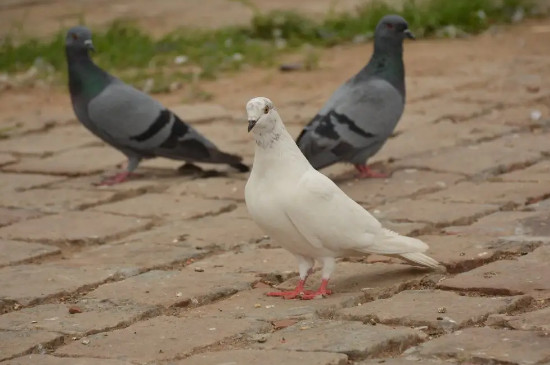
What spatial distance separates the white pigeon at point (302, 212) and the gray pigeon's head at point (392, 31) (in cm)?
272

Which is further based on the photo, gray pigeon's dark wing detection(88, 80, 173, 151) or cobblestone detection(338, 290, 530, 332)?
gray pigeon's dark wing detection(88, 80, 173, 151)

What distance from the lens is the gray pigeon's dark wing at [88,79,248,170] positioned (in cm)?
698

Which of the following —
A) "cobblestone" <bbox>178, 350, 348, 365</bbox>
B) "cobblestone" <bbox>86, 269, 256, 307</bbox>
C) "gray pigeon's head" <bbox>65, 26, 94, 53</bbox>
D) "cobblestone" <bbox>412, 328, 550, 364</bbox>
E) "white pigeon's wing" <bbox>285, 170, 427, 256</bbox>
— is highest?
"gray pigeon's head" <bbox>65, 26, 94, 53</bbox>

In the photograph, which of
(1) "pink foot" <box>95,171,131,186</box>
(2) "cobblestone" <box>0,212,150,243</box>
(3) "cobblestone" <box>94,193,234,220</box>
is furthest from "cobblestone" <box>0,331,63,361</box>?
(1) "pink foot" <box>95,171,131,186</box>

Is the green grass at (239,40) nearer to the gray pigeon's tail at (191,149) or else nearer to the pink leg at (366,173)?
the gray pigeon's tail at (191,149)

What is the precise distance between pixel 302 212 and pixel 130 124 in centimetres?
295

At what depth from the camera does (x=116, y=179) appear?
272 inches

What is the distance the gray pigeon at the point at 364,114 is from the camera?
6.43 meters

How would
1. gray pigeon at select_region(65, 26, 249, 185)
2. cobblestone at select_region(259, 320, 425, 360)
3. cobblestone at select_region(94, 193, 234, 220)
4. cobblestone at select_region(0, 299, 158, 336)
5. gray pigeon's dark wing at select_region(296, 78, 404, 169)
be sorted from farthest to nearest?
gray pigeon at select_region(65, 26, 249, 185) < gray pigeon's dark wing at select_region(296, 78, 404, 169) < cobblestone at select_region(94, 193, 234, 220) < cobblestone at select_region(0, 299, 158, 336) < cobblestone at select_region(259, 320, 425, 360)

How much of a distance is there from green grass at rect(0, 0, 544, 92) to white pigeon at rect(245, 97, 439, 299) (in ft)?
17.3

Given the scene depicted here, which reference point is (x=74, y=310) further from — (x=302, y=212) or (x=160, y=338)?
(x=302, y=212)

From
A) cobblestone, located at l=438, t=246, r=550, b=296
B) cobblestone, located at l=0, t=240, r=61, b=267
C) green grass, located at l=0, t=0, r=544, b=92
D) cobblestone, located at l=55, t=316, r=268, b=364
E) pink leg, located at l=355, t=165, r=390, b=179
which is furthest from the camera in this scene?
green grass, located at l=0, t=0, r=544, b=92

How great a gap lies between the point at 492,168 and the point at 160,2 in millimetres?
8288

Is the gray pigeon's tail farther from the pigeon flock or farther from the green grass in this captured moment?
the green grass
